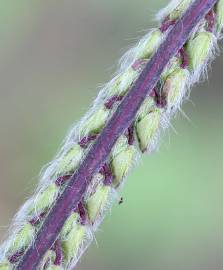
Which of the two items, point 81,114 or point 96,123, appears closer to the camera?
point 96,123

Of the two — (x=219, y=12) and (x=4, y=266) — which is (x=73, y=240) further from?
(x=219, y=12)

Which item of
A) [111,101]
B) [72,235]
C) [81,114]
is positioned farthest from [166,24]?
[81,114]

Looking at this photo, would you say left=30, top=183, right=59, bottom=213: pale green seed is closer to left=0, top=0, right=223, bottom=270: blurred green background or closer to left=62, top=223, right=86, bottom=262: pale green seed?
left=62, top=223, right=86, bottom=262: pale green seed

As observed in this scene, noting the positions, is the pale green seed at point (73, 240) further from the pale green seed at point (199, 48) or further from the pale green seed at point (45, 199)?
the pale green seed at point (199, 48)

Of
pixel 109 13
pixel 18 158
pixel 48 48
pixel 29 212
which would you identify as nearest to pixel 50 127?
pixel 18 158

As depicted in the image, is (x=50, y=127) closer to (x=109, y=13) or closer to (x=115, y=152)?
(x=109, y=13)

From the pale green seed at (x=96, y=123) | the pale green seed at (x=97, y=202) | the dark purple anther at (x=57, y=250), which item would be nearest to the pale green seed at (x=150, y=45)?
the pale green seed at (x=96, y=123)
